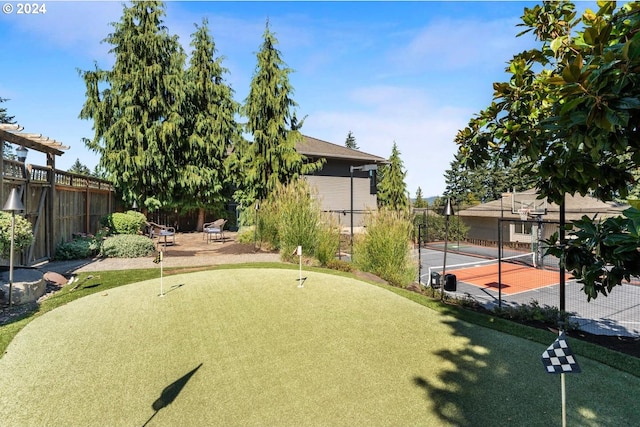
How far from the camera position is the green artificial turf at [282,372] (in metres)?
3.18

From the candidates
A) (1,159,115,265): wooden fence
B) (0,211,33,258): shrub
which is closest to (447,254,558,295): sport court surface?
(0,211,33,258): shrub

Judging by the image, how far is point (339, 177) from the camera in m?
24.8

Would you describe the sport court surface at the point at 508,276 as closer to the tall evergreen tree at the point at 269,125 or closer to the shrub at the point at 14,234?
the tall evergreen tree at the point at 269,125

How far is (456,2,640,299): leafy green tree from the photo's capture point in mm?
1577

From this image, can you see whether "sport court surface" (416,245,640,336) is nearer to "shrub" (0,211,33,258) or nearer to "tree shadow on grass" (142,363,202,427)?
"tree shadow on grass" (142,363,202,427)

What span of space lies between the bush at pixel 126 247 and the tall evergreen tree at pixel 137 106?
7.61 m

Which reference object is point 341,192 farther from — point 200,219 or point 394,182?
point 200,219

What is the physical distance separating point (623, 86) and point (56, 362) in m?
5.79

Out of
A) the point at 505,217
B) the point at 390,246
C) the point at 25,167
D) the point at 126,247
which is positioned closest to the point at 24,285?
the point at 25,167

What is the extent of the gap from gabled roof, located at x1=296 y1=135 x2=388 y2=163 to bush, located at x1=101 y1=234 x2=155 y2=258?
12403 millimetres

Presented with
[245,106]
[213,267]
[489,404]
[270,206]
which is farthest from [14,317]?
[245,106]

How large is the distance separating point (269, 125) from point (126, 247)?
31.3ft

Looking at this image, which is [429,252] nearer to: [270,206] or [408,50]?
[270,206]

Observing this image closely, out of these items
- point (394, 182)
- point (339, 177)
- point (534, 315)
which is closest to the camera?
point (534, 315)
